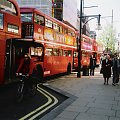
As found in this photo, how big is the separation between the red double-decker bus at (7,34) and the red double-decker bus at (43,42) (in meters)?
1.26

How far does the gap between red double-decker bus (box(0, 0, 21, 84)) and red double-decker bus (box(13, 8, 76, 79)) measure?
1256mm

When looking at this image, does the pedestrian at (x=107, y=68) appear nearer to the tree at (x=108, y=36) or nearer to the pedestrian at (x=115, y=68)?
the pedestrian at (x=115, y=68)

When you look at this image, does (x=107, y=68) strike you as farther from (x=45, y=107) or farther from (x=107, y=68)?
(x=45, y=107)

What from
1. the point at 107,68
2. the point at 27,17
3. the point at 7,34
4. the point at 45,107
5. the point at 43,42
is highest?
the point at 27,17

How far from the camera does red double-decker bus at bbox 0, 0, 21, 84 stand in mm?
13492

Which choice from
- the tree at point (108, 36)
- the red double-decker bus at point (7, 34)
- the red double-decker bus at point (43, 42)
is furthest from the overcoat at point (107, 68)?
the tree at point (108, 36)

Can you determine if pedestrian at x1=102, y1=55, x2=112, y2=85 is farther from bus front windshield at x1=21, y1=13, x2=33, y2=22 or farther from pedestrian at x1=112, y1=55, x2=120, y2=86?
bus front windshield at x1=21, y1=13, x2=33, y2=22

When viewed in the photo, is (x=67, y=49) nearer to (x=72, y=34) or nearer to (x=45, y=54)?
(x=72, y=34)

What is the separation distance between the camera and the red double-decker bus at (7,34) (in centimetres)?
1349

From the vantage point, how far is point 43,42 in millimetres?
19297

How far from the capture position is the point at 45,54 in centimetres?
1986

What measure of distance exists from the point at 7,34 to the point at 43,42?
18.2ft

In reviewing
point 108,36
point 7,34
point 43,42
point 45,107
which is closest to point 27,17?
point 43,42

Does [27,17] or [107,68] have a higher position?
[27,17]
